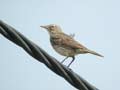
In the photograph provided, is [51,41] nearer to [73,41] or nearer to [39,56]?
[73,41]

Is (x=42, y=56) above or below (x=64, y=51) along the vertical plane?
below

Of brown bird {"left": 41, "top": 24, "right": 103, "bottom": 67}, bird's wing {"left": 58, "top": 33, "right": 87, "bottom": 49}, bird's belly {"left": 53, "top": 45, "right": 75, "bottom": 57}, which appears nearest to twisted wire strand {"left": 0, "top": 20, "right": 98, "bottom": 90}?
brown bird {"left": 41, "top": 24, "right": 103, "bottom": 67}

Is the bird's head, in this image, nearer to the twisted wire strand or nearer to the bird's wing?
the bird's wing

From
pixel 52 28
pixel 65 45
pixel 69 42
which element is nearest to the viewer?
pixel 69 42

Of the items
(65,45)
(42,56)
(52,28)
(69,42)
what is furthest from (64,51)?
(42,56)

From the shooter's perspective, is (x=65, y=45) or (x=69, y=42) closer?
(x=69, y=42)

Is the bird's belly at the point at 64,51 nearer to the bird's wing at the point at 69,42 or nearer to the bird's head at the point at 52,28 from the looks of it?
the bird's wing at the point at 69,42

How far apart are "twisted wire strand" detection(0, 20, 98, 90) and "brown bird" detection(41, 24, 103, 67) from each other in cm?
307

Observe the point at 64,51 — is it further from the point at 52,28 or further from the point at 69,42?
the point at 52,28

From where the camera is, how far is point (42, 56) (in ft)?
15.7

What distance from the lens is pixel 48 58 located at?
483 cm

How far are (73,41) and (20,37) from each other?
4.38m

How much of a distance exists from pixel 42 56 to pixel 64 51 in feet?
15.1

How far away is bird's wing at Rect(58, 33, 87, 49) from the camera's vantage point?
340 inches
